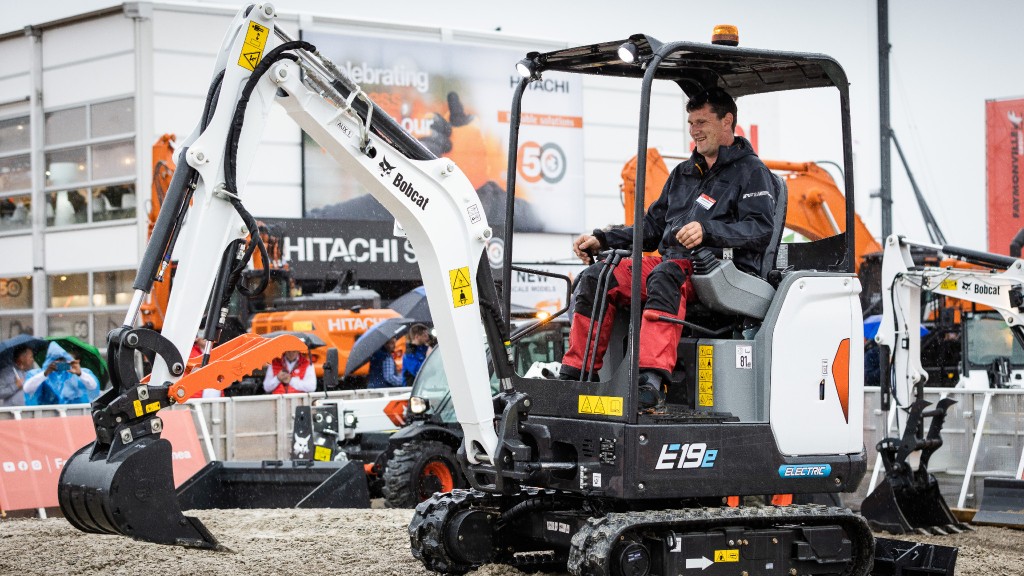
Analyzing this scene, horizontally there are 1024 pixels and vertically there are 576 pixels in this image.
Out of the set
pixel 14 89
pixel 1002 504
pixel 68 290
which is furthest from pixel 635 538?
pixel 14 89

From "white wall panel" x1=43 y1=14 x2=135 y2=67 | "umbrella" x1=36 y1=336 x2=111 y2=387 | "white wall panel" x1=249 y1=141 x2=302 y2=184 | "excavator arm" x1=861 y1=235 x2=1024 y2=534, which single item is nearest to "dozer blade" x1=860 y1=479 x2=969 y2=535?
"excavator arm" x1=861 y1=235 x2=1024 y2=534

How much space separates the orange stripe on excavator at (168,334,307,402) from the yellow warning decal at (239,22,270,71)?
54.1 inches

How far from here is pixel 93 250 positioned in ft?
83.6

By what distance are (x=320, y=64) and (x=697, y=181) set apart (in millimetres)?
2003

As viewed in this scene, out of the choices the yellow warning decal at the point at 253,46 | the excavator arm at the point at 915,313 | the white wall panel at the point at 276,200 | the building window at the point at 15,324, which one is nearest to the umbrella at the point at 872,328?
the excavator arm at the point at 915,313

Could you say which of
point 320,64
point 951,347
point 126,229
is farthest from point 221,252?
point 126,229

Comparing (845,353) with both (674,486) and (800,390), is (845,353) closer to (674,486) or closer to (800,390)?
(800,390)

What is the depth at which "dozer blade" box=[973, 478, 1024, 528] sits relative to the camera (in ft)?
34.9

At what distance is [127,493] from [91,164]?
2155 centimetres

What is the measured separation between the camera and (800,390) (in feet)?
20.9

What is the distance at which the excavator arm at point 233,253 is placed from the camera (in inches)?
223

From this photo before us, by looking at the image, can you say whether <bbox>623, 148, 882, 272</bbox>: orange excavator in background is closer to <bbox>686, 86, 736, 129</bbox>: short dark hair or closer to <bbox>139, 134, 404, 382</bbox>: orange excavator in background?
<bbox>139, 134, 404, 382</bbox>: orange excavator in background

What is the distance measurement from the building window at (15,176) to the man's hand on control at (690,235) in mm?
22949

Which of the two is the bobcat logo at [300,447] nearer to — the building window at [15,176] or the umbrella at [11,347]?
the umbrella at [11,347]
